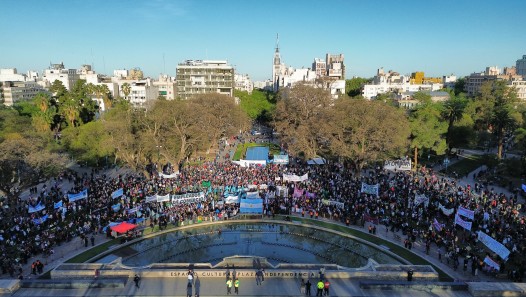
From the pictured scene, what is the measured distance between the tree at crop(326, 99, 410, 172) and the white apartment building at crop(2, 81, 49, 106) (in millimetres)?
111815

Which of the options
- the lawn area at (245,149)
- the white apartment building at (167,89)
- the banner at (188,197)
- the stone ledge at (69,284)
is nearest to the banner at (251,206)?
the banner at (188,197)

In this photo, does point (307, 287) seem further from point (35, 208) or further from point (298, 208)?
point (35, 208)

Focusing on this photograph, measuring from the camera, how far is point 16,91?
11725 cm

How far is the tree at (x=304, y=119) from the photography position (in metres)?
49.2

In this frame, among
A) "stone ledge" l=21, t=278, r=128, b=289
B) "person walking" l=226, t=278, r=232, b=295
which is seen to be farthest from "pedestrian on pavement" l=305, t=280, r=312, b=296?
"stone ledge" l=21, t=278, r=128, b=289

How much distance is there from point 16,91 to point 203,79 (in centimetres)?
6350

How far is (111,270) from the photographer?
22.2 metres

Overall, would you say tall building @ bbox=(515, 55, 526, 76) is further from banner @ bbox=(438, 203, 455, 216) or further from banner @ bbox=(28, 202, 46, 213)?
banner @ bbox=(28, 202, 46, 213)

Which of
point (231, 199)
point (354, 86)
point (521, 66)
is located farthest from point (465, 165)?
point (521, 66)

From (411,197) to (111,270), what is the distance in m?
27.2

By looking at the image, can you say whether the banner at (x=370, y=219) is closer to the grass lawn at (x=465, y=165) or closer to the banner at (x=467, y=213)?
the banner at (x=467, y=213)

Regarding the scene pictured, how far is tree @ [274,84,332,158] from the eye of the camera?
4919 cm

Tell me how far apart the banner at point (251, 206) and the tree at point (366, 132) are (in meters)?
15.4

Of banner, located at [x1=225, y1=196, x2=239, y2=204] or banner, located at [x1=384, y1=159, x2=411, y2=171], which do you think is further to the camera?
banner, located at [x1=384, y1=159, x2=411, y2=171]
